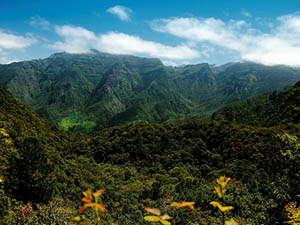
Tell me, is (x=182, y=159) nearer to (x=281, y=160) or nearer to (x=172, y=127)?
(x=172, y=127)

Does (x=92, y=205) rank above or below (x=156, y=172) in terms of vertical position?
above

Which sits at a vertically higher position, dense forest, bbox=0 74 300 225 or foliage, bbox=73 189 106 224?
foliage, bbox=73 189 106 224

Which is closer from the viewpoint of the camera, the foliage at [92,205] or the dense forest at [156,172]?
the foliage at [92,205]

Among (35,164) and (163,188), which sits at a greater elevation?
(35,164)

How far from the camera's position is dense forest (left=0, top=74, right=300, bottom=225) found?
22.4 metres

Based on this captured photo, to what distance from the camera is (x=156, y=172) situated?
49.2 meters

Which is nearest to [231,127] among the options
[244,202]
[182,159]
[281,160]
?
[182,159]

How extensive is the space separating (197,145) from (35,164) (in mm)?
41012

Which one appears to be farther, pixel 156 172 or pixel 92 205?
pixel 156 172

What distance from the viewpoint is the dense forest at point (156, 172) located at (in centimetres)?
2238

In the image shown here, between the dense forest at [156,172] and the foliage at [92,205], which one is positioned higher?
the foliage at [92,205]

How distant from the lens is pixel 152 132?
2494 inches

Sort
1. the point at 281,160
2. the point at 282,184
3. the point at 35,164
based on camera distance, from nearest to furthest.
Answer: the point at 282,184 < the point at 35,164 < the point at 281,160

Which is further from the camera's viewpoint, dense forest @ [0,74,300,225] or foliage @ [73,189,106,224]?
dense forest @ [0,74,300,225]
